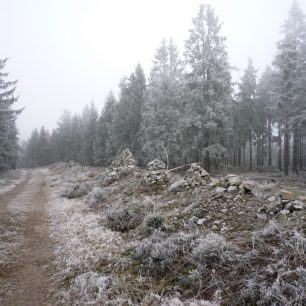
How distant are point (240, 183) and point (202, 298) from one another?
486 cm

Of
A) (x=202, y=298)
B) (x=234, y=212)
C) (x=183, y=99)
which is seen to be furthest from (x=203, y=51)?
(x=202, y=298)

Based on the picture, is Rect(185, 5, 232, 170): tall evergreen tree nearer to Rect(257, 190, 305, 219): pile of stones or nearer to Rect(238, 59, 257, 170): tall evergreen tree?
Rect(257, 190, 305, 219): pile of stones

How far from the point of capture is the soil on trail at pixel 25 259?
5289mm

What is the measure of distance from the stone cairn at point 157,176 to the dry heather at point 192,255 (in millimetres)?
3097

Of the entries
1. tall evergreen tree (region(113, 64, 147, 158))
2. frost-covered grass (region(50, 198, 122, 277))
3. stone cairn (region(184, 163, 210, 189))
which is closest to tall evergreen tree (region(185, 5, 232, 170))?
stone cairn (region(184, 163, 210, 189))

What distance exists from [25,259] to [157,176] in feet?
25.0

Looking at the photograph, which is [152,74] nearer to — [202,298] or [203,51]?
[203,51]

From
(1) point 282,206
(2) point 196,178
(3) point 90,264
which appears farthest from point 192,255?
(2) point 196,178

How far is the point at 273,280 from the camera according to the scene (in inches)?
172

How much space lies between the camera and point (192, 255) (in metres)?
5.80

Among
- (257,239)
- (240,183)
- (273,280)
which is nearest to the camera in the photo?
(273,280)

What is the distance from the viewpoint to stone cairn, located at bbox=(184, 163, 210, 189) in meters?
11.0

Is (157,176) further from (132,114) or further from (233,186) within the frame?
(132,114)

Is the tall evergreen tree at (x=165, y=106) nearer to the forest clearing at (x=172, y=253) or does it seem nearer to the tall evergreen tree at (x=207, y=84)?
the tall evergreen tree at (x=207, y=84)
